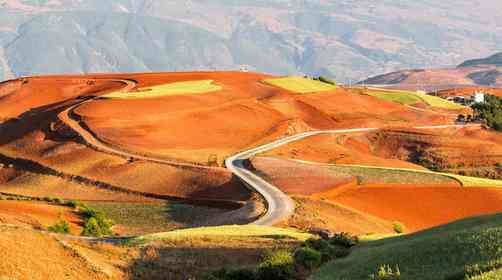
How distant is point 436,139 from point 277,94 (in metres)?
33.0

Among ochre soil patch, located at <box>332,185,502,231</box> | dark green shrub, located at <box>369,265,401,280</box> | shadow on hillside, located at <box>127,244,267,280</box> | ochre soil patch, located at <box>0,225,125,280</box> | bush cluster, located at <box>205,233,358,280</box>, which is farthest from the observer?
ochre soil patch, located at <box>332,185,502,231</box>

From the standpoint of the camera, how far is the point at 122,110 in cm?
11256

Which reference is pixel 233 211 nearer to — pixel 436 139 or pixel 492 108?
pixel 436 139

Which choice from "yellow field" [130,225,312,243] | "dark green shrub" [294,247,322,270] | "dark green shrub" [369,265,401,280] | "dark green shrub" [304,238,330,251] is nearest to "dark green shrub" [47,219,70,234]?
"yellow field" [130,225,312,243]

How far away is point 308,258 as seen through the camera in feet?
99.7

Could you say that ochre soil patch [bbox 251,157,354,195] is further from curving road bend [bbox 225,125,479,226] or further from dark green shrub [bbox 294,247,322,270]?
dark green shrub [bbox 294,247,322,270]

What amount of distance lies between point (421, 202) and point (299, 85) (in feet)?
281

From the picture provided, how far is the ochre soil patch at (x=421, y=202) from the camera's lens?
214 ft

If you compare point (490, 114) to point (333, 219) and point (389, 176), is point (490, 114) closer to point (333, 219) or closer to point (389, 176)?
point (389, 176)

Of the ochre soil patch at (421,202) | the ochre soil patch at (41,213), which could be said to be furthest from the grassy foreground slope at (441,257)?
the ochre soil patch at (421,202)

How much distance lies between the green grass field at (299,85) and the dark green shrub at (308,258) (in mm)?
113563

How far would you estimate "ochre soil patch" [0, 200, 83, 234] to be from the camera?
58.0 metres

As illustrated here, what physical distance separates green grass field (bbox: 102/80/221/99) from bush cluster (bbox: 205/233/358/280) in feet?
303

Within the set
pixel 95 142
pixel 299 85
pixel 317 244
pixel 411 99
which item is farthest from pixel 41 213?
pixel 411 99
